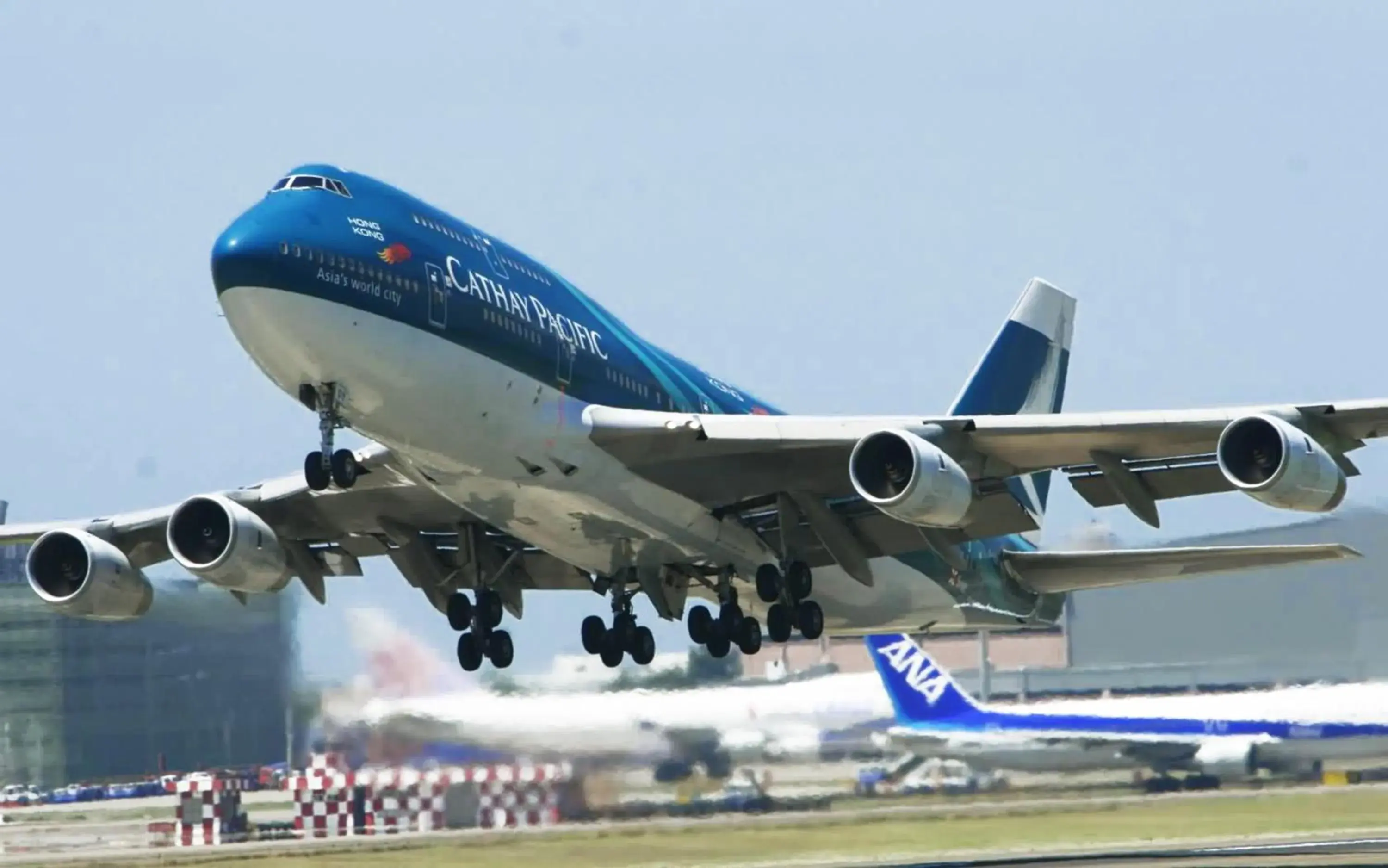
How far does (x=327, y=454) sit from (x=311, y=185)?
120 inches

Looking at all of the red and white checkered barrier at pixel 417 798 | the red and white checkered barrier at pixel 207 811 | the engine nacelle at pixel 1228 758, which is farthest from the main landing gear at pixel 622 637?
the engine nacelle at pixel 1228 758

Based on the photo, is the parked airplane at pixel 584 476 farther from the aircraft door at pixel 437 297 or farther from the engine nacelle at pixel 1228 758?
the engine nacelle at pixel 1228 758

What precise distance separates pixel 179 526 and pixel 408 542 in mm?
3392

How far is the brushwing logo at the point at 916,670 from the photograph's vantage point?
124ft

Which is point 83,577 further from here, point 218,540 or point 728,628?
point 728,628

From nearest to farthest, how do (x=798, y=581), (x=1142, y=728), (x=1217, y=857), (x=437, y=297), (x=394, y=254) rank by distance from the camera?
(x=394, y=254) → (x=437, y=297) → (x=798, y=581) → (x=1217, y=857) → (x=1142, y=728)

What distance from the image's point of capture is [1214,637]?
4056 cm

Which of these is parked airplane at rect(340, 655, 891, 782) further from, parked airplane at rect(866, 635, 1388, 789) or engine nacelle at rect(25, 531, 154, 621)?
engine nacelle at rect(25, 531, 154, 621)

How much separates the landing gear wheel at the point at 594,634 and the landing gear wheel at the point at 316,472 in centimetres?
735

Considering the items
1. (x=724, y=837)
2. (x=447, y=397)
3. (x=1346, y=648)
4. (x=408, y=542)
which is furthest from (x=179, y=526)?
(x=1346, y=648)

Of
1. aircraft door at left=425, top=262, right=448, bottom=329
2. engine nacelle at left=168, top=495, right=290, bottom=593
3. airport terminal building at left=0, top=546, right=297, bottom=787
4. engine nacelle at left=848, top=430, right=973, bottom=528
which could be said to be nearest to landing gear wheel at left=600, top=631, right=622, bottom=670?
engine nacelle at left=168, top=495, right=290, bottom=593

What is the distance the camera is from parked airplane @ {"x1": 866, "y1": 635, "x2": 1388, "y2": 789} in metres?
37.7

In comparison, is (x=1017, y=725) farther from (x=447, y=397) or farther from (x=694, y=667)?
(x=447, y=397)

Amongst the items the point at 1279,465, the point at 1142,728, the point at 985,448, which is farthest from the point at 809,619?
the point at 1142,728
